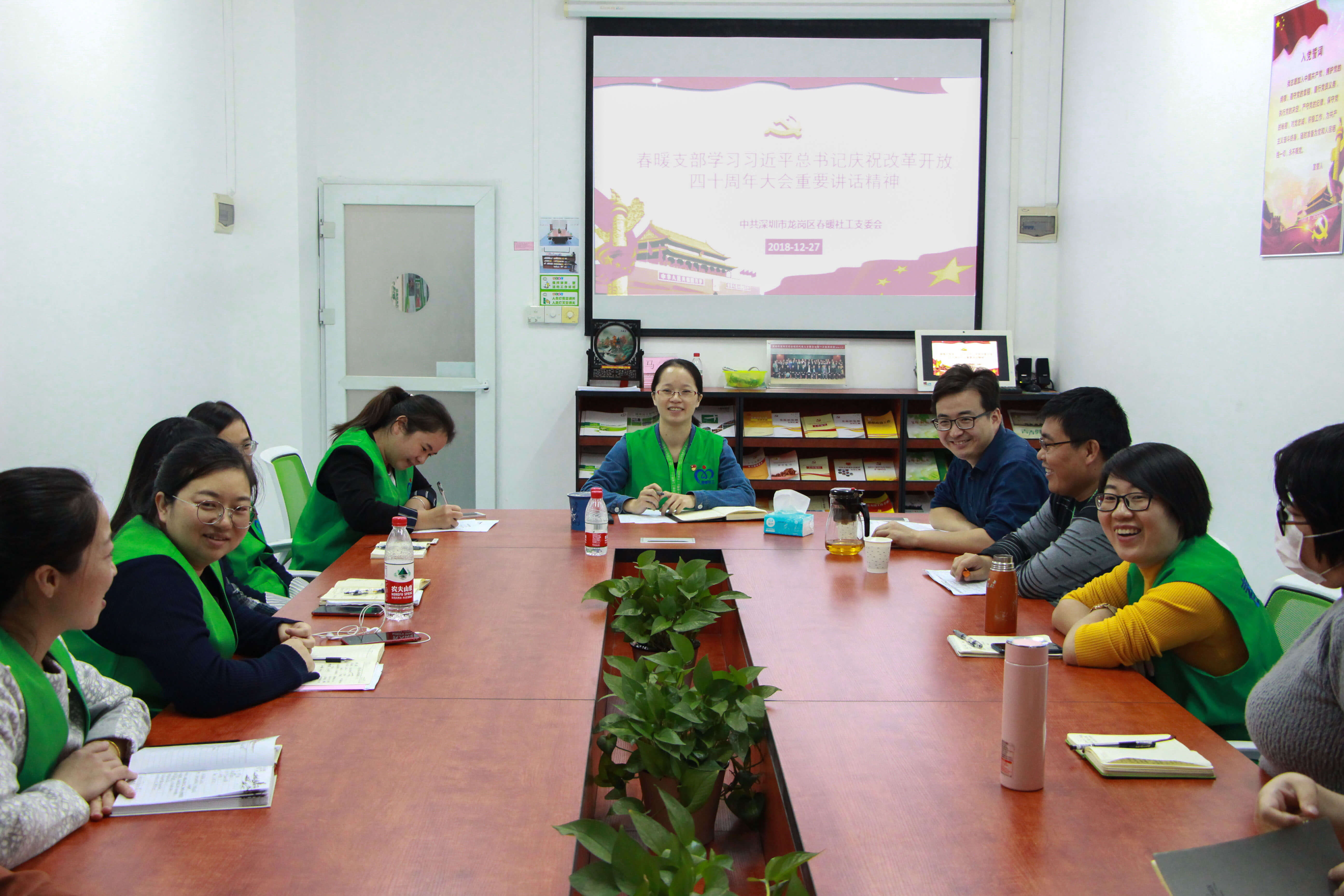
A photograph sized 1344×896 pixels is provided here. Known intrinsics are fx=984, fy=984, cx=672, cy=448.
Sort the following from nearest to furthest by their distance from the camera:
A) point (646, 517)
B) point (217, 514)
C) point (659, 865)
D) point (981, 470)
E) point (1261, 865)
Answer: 1. point (659, 865)
2. point (1261, 865)
3. point (217, 514)
4. point (981, 470)
5. point (646, 517)

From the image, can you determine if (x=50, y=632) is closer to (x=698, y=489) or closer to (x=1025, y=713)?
(x=1025, y=713)

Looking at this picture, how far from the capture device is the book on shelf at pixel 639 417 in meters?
5.20

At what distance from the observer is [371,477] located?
3.27m

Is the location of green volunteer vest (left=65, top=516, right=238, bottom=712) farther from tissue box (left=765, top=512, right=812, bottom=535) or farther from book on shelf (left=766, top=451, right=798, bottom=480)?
book on shelf (left=766, top=451, right=798, bottom=480)

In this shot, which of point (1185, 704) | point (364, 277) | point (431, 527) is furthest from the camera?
point (364, 277)

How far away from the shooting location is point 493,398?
5.53 metres

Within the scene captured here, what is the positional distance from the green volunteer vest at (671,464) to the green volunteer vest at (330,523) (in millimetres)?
939

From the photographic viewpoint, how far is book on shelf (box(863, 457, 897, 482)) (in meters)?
5.18

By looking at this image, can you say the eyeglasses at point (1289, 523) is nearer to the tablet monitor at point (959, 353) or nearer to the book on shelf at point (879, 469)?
the book on shelf at point (879, 469)

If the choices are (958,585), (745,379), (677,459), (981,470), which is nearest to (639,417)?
(745,379)

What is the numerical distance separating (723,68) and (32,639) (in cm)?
479

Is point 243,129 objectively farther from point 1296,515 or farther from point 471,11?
point 1296,515

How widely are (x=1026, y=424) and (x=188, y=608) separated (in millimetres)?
4540

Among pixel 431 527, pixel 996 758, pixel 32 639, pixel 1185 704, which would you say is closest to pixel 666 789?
pixel 996 758
